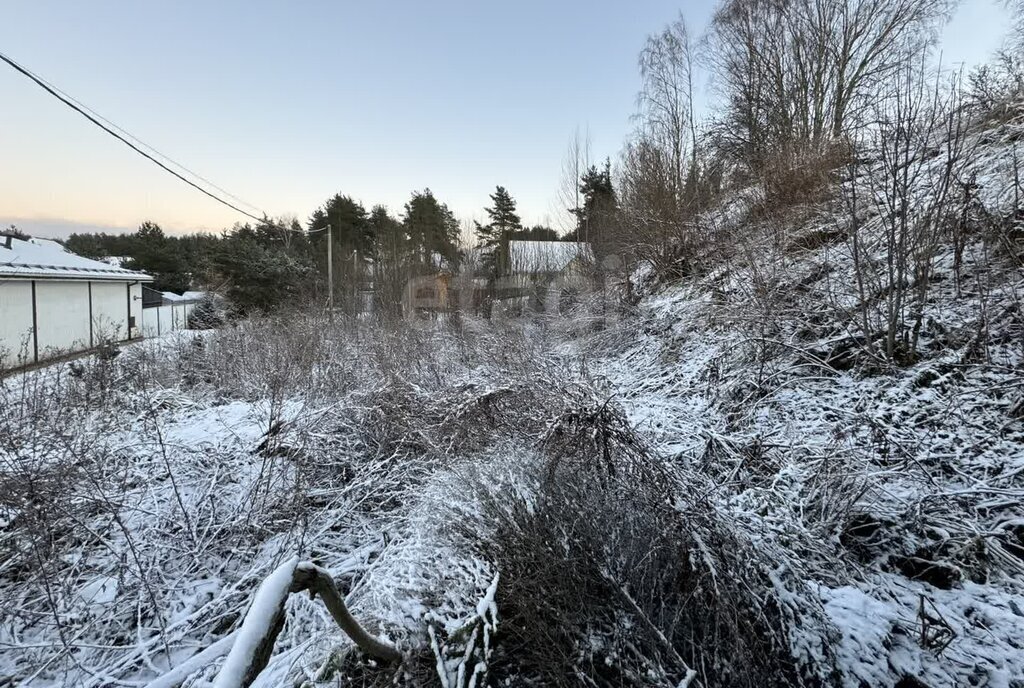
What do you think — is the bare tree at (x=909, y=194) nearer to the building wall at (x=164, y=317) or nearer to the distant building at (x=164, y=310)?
the distant building at (x=164, y=310)

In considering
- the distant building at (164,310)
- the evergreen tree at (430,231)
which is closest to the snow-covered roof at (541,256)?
the evergreen tree at (430,231)

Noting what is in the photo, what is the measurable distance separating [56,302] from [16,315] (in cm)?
184

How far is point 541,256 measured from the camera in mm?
17016

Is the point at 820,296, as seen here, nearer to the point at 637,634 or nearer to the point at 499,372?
the point at 499,372

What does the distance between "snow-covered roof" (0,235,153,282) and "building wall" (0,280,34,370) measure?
0.32m

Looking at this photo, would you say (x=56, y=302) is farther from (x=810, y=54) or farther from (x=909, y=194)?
(x=810, y=54)

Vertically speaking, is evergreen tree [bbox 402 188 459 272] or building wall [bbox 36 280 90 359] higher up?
evergreen tree [bbox 402 188 459 272]

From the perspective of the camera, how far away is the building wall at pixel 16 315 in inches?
412

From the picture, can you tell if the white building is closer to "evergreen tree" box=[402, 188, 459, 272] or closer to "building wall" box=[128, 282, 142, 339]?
"building wall" box=[128, 282, 142, 339]

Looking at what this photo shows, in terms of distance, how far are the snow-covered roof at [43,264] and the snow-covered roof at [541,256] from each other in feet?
45.5

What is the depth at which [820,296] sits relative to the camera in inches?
190

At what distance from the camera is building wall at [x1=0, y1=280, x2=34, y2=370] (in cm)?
1045

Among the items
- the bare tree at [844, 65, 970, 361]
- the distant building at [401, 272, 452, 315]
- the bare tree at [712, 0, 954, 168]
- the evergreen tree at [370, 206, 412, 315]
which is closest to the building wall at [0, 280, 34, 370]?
the evergreen tree at [370, 206, 412, 315]

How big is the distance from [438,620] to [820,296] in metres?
4.99
